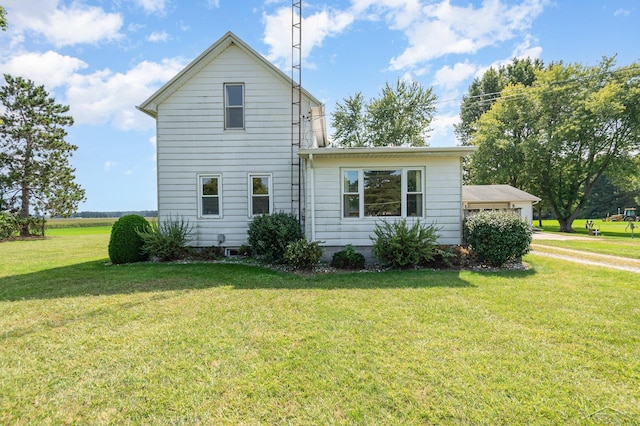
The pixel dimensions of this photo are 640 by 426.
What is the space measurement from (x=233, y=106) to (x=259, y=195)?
3.12 m

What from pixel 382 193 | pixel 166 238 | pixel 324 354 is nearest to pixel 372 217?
pixel 382 193

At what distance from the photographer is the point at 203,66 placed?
399 inches

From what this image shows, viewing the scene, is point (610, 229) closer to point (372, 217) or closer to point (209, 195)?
point (372, 217)

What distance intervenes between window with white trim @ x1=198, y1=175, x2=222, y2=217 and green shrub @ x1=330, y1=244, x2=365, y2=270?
14.5ft

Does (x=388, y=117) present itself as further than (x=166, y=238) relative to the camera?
Yes

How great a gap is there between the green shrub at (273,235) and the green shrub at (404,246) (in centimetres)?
242

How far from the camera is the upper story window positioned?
1022cm

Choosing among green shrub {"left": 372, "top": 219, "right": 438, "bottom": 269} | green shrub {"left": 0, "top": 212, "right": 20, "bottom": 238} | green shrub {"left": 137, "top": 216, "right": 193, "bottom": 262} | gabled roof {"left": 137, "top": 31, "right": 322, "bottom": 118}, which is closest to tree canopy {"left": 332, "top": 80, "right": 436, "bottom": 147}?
gabled roof {"left": 137, "top": 31, "right": 322, "bottom": 118}

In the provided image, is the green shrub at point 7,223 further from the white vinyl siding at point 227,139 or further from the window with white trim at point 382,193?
the window with white trim at point 382,193

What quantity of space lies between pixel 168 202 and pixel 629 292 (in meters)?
12.0

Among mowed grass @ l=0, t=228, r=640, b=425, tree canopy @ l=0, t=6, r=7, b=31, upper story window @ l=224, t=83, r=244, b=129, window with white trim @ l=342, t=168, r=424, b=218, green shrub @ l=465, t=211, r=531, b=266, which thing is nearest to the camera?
mowed grass @ l=0, t=228, r=640, b=425

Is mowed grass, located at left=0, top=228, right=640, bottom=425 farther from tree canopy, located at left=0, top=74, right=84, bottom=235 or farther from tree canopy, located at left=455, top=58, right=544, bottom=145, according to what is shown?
tree canopy, located at left=455, top=58, right=544, bottom=145

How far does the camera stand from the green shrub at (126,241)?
9305 mm

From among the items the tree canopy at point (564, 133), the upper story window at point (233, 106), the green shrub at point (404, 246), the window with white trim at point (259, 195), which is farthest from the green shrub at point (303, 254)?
the tree canopy at point (564, 133)
